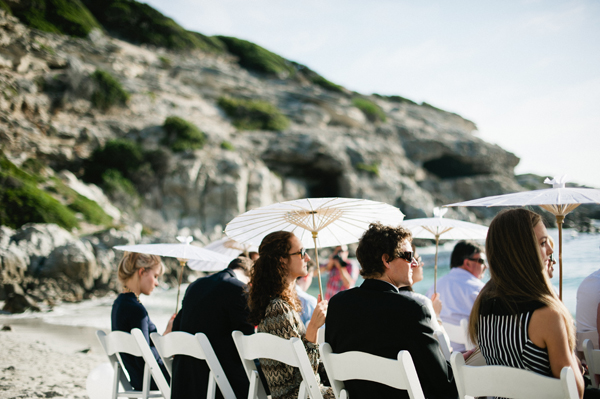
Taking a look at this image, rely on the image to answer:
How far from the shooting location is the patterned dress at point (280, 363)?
8.25 ft

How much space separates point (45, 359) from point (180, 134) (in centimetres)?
2191

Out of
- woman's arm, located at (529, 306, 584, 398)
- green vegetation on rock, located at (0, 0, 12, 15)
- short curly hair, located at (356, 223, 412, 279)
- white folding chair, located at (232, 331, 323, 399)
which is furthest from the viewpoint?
green vegetation on rock, located at (0, 0, 12, 15)

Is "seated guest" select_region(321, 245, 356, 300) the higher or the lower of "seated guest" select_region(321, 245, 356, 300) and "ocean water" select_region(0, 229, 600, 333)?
the higher

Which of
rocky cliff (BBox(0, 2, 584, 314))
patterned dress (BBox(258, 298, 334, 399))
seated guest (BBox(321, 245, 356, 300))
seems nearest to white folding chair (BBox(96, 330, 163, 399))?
patterned dress (BBox(258, 298, 334, 399))

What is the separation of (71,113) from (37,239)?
601 inches

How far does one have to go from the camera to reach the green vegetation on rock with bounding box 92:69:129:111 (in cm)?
2778

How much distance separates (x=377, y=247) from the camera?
7.85 feet

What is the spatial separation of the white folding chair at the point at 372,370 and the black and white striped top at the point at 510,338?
44 centimetres

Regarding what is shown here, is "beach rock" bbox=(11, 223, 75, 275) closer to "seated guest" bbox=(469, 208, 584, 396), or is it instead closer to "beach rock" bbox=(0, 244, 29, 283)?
"beach rock" bbox=(0, 244, 29, 283)

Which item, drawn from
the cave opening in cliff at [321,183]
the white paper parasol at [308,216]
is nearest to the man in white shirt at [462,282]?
the white paper parasol at [308,216]

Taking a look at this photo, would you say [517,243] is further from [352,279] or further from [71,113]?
[71,113]

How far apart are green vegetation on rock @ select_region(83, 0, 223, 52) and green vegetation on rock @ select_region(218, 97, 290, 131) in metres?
17.4

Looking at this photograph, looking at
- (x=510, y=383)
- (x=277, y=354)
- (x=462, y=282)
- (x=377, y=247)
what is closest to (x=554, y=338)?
(x=510, y=383)

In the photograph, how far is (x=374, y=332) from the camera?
82.1 inches
